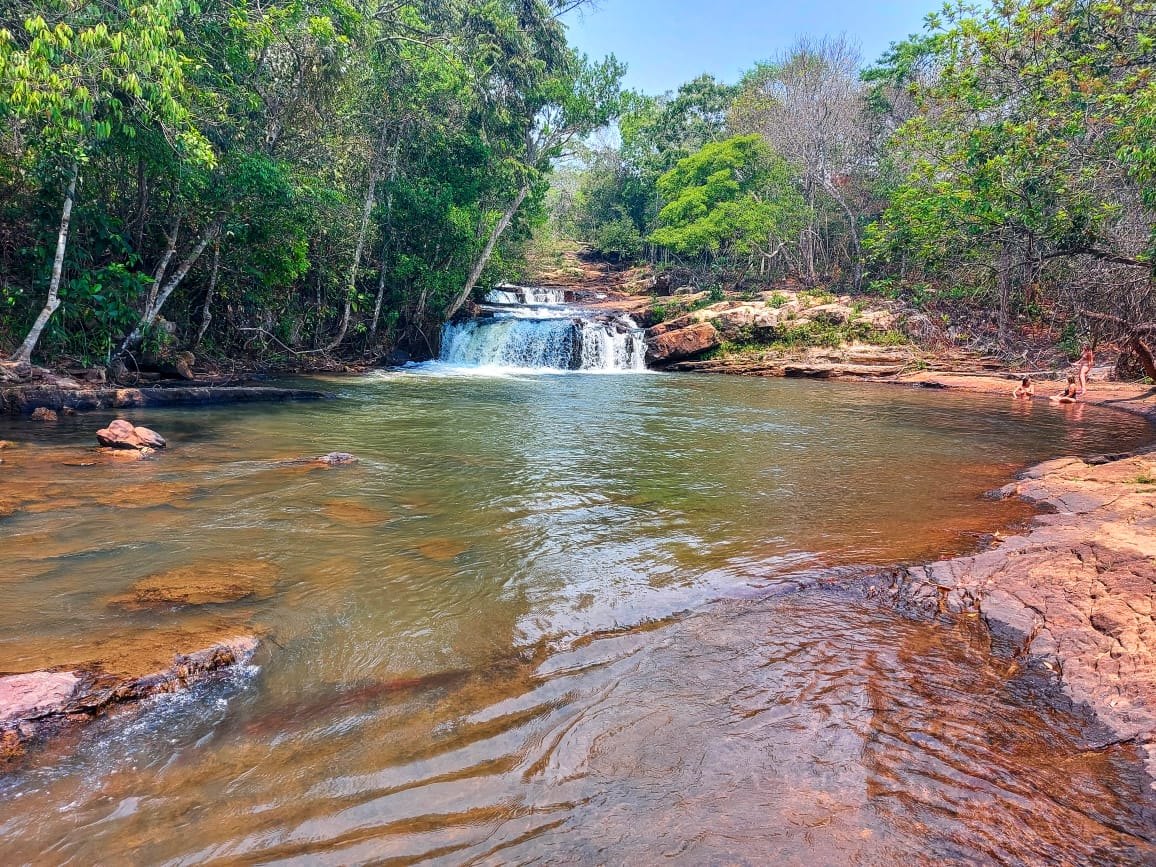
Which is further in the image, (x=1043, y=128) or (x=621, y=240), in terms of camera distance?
(x=621, y=240)

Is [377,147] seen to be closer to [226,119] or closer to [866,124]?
[226,119]

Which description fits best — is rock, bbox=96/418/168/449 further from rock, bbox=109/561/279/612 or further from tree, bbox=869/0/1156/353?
tree, bbox=869/0/1156/353

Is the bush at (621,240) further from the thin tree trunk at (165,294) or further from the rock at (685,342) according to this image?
the thin tree trunk at (165,294)

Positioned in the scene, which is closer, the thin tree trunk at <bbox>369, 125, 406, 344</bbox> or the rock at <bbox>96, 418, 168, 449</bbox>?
the rock at <bbox>96, 418, 168, 449</bbox>

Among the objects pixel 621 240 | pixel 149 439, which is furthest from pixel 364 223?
pixel 621 240

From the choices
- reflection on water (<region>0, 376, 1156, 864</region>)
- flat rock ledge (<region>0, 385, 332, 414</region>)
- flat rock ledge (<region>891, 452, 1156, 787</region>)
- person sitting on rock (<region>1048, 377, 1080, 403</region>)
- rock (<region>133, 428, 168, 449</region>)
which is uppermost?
person sitting on rock (<region>1048, 377, 1080, 403</region>)

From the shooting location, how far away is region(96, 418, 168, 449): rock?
22.9ft

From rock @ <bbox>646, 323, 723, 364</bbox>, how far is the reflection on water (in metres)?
15.2

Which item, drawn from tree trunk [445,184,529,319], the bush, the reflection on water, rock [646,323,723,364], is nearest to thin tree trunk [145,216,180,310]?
the reflection on water

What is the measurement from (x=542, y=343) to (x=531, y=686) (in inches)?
709

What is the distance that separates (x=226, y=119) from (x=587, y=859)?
447 inches

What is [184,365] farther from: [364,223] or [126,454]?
[126,454]

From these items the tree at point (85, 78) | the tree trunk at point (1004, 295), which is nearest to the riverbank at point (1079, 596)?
the tree at point (85, 78)

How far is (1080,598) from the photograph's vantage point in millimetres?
3387
